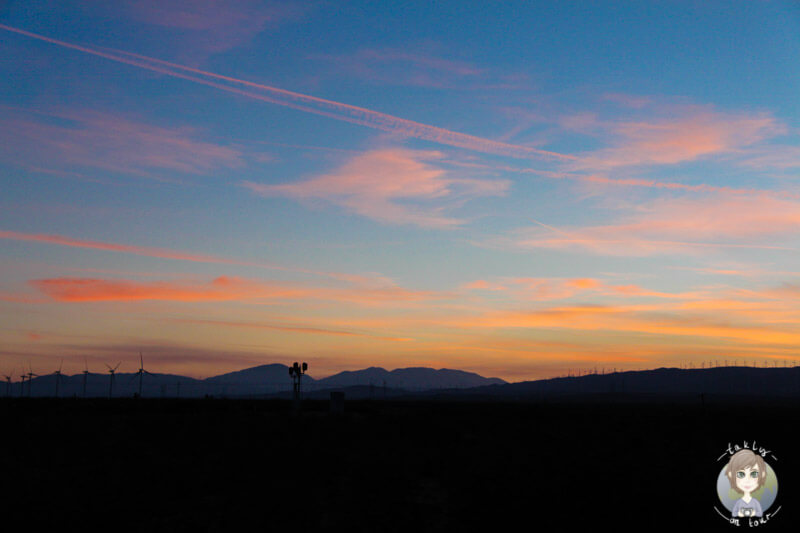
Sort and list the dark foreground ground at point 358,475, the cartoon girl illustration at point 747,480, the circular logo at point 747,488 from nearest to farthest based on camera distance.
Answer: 1. the cartoon girl illustration at point 747,480
2. the circular logo at point 747,488
3. the dark foreground ground at point 358,475

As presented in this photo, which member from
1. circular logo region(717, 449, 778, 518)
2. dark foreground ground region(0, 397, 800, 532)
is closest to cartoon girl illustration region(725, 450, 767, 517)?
circular logo region(717, 449, 778, 518)

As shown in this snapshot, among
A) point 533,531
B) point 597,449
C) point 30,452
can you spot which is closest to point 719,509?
point 533,531

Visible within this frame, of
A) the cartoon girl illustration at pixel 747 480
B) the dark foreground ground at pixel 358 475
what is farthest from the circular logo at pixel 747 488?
the dark foreground ground at pixel 358 475

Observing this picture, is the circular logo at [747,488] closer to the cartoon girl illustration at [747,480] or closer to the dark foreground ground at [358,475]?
the cartoon girl illustration at [747,480]

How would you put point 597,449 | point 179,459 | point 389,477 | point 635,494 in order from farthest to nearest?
point 597,449
point 179,459
point 389,477
point 635,494

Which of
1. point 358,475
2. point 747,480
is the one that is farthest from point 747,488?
point 358,475

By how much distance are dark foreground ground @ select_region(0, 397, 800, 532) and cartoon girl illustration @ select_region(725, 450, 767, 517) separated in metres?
1.02

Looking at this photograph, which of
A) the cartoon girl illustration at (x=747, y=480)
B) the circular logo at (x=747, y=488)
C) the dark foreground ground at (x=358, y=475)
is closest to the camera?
the cartoon girl illustration at (x=747, y=480)

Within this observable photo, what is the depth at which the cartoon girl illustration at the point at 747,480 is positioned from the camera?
33.6 m

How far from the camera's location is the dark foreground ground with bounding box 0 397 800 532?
3394 cm

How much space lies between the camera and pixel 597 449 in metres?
49.9

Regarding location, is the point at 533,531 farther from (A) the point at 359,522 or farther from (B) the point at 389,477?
(B) the point at 389,477

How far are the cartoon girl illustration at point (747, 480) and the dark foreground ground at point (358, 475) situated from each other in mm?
1023

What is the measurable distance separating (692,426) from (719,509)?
102ft
